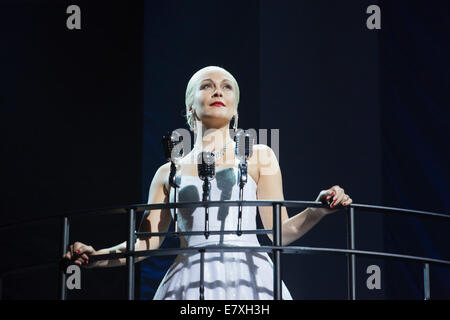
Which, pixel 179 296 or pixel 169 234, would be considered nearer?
pixel 169 234

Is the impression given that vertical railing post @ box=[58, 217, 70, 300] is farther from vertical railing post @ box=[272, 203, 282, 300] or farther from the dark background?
the dark background

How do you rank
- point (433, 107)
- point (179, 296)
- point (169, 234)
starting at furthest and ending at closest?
point (433, 107)
point (179, 296)
point (169, 234)

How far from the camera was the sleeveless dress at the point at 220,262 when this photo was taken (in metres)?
3.63

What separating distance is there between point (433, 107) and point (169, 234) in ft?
10.2

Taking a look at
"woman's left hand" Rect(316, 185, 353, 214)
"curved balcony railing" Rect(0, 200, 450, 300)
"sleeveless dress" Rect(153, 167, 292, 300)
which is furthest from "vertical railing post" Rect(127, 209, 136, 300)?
"woman's left hand" Rect(316, 185, 353, 214)

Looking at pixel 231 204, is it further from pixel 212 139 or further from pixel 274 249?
pixel 212 139

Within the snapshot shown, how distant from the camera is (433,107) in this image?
18.9ft

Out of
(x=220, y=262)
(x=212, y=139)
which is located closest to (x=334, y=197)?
(x=220, y=262)

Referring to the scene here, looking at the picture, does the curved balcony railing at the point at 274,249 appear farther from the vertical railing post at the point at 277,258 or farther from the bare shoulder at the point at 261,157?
the bare shoulder at the point at 261,157

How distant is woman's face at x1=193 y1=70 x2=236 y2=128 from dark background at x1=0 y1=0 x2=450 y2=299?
5.62 ft

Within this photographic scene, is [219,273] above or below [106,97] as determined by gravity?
below
